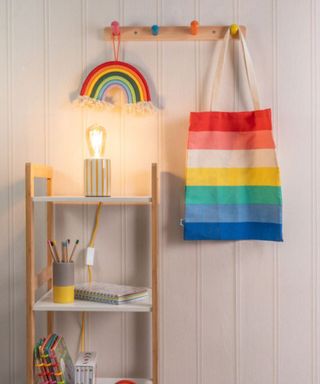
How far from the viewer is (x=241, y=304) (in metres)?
2.03

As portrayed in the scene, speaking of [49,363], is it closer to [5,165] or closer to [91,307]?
[91,307]

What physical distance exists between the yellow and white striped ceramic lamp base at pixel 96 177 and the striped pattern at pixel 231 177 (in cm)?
31

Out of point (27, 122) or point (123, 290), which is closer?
point (123, 290)

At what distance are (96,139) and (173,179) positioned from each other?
0.32 m

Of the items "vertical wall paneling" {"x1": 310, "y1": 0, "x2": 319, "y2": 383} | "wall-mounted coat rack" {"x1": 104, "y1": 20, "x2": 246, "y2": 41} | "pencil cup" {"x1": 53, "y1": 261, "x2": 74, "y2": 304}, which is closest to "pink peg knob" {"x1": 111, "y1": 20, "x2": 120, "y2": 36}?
"wall-mounted coat rack" {"x1": 104, "y1": 20, "x2": 246, "y2": 41}

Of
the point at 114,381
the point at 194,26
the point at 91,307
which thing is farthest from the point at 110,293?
the point at 194,26

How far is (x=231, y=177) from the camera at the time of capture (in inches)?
77.7

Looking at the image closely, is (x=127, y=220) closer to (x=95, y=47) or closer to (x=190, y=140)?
(x=190, y=140)

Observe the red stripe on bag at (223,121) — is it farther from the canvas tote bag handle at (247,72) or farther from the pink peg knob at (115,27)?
the pink peg knob at (115,27)

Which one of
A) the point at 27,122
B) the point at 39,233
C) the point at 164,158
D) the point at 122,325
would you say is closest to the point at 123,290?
the point at 122,325

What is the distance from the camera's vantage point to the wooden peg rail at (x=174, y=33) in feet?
6.59

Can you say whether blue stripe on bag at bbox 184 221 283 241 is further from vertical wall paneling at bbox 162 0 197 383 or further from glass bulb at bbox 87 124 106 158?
glass bulb at bbox 87 124 106 158

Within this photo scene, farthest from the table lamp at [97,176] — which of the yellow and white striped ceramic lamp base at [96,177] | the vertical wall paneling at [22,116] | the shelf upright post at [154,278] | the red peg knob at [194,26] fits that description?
the red peg knob at [194,26]

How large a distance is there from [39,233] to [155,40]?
829mm
